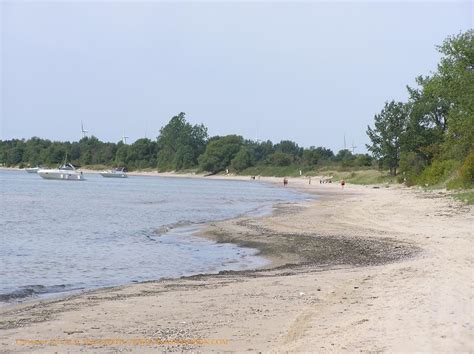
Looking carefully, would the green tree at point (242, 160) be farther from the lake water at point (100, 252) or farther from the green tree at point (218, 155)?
the lake water at point (100, 252)

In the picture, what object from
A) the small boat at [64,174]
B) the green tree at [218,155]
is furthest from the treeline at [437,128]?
the green tree at [218,155]

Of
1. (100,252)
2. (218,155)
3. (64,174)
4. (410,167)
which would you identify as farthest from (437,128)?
(218,155)

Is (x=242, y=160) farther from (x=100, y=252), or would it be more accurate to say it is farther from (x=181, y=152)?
(x=100, y=252)

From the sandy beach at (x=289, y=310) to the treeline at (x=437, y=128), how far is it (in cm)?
2686

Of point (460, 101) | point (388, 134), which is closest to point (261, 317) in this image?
point (460, 101)

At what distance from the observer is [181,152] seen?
6870 inches

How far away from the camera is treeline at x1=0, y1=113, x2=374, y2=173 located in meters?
163

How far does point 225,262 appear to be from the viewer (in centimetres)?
1947

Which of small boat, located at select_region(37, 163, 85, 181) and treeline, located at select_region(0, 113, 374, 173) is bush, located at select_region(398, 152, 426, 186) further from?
treeline, located at select_region(0, 113, 374, 173)

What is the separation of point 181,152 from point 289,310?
16466 centimetres

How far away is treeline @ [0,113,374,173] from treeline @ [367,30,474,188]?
7233cm

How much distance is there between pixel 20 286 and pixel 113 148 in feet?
600

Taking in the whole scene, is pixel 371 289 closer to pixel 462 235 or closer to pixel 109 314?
pixel 109 314

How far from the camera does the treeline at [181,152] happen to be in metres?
163
